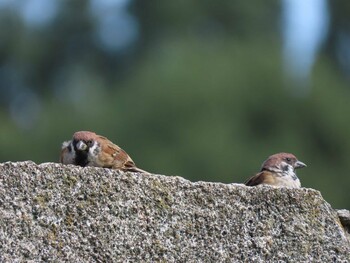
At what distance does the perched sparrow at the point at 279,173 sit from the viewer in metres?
6.13

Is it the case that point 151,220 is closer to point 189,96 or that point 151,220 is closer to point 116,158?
point 116,158

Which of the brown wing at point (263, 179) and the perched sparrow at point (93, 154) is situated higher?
the brown wing at point (263, 179)

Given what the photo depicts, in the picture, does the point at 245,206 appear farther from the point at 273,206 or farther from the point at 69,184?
the point at 69,184

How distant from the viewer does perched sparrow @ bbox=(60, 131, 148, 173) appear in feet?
16.9

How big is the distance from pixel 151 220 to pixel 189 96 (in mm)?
26007

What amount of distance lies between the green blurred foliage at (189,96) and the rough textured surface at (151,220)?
67.7 feet

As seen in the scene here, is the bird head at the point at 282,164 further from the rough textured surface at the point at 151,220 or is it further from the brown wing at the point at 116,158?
the rough textured surface at the point at 151,220

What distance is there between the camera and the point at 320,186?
26.4 meters

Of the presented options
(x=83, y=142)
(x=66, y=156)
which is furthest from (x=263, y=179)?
(x=66, y=156)

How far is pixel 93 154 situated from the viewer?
17.3 feet

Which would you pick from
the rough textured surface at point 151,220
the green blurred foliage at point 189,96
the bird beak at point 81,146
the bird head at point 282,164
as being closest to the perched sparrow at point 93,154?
the bird beak at point 81,146

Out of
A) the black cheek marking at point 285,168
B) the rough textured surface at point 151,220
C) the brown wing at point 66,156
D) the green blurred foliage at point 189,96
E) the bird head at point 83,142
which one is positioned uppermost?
the green blurred foliage at point 189,96

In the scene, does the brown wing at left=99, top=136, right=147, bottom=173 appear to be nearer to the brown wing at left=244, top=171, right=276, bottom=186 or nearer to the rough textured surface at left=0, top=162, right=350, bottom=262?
the brown wing at left=244, top=171, right=276, bottom=186

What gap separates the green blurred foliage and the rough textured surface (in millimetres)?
20641
